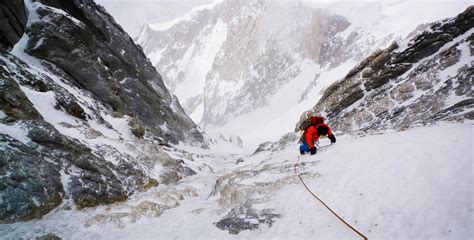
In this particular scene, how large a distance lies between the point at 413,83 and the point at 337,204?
73.2ft

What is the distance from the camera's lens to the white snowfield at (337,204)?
624cm

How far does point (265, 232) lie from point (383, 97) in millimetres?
24268

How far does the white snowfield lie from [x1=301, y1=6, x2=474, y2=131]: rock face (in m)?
6.90

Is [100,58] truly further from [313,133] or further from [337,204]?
[337,204]

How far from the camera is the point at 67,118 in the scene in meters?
19.6

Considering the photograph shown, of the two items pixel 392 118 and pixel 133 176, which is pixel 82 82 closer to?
pixel 133 176

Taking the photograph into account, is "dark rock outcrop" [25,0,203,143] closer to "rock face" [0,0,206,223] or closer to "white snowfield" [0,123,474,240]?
"rock face" [0,0,206,223]

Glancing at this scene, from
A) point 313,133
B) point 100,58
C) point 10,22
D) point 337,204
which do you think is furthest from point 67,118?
point 100,58

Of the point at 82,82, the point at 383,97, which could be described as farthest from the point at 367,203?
the point at 82,82

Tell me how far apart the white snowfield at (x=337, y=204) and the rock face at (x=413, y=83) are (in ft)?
22.6

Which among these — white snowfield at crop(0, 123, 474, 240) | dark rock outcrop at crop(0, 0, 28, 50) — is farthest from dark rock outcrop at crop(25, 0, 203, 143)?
white snowfield at crop(0, 123, 474, 240)

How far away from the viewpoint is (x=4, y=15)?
21.4m

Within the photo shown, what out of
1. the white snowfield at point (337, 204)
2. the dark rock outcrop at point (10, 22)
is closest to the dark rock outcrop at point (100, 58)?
the dark rock outcrop at point (10, 22)

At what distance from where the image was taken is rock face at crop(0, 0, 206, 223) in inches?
445
